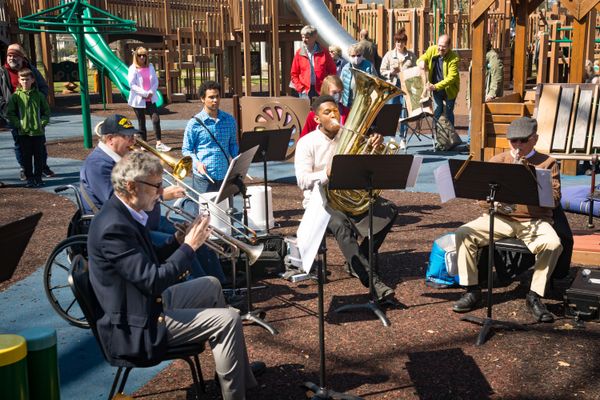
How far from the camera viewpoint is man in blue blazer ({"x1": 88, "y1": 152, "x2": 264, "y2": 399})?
12.2 feet

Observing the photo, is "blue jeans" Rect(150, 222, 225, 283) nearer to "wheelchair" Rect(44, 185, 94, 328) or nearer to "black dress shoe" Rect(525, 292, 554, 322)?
"wheelchair" Rect(44, 185, 94, 328)

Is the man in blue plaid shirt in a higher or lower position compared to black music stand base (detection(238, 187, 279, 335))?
higher

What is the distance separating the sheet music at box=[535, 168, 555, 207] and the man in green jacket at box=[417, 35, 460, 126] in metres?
7.42

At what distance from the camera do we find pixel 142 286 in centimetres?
372

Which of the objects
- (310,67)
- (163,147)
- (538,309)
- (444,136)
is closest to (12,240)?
(538,309)

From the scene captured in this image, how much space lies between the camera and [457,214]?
8.65m

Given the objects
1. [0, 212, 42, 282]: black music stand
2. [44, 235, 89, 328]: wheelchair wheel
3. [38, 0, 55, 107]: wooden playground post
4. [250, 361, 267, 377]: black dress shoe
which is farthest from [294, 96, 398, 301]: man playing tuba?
[38, 0, 55, 107]: wooden playground post

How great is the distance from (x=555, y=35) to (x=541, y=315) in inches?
770

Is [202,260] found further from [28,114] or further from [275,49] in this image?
[275,49]

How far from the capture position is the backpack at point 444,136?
1266 centimetres

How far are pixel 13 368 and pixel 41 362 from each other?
218 millimetres

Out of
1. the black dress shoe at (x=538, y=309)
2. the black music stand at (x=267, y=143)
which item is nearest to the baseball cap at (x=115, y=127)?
the black music stand at (x=267, y=143)

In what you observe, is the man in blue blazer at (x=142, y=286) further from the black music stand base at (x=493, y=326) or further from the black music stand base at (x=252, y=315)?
the black music stand base at (x=493, y=326)

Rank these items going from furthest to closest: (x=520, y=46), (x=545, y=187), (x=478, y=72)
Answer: (x=520, y=46), (x=478, y=72), (x=545, y=187)
